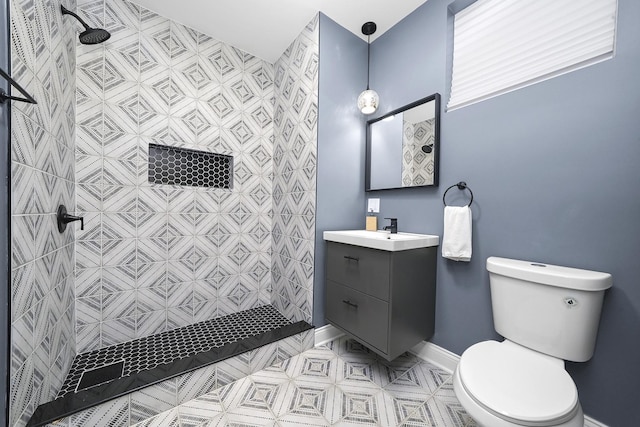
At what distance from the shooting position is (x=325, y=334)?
1.82 meters

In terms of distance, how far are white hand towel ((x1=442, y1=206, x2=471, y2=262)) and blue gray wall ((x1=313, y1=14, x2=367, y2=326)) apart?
2.37 feet

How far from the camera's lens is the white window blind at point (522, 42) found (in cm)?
106

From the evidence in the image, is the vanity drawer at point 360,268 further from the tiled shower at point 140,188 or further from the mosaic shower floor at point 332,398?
the mosaic shower floor at point 332,398

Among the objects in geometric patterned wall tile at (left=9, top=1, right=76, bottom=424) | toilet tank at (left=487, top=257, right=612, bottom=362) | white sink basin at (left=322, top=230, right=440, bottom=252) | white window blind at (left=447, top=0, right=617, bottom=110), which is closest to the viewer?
geometric patterned wall tile at (left=9, top=1, right=76, bottom=424)

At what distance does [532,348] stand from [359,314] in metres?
0.81

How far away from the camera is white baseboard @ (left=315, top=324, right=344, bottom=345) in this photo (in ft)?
5.86

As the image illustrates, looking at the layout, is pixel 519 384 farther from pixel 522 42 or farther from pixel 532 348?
pixel 522 42

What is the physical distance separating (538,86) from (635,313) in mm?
1067

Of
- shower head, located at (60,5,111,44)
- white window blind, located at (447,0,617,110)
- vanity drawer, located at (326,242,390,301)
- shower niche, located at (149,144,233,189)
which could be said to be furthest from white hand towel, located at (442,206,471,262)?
shower head, located at (60,5,111,44)

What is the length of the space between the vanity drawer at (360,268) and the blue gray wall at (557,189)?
0.50 meters

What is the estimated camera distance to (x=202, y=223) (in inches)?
75.4

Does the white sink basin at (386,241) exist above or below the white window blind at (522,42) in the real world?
below

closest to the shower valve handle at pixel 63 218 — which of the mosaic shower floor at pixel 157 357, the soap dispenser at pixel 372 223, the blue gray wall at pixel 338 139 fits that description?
the mosaic shower floor at pixel 157 357

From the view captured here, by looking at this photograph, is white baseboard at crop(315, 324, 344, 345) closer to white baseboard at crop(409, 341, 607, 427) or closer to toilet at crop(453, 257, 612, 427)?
white baseboard at crop(409, 341, 607, 427)
